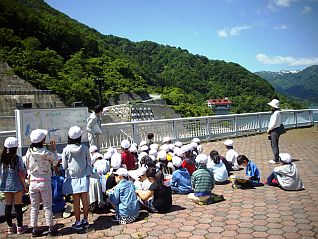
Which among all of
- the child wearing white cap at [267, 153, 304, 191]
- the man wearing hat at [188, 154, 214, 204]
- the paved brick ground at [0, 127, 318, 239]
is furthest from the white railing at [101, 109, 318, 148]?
the child wearing white cap at [267, 153, 304, 191]

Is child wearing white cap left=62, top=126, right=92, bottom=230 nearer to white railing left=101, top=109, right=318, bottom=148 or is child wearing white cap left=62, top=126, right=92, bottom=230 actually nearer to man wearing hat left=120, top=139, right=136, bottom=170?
man wearing hat left=120, top=139, right=136, bottom=170

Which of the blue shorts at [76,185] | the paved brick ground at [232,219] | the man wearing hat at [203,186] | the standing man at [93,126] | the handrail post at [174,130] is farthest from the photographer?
the handrail post at [174,130]

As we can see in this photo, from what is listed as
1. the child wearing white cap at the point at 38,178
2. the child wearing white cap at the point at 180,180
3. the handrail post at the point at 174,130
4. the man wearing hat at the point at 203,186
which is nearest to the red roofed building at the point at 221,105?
the handrail post at the point at 174,130

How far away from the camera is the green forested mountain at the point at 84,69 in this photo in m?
35.6

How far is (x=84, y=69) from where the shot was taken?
51.8 m

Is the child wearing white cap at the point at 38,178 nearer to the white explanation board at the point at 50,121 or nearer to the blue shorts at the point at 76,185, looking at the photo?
the blue shorts at the point at 76,185

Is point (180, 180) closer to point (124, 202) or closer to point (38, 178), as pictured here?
point (124, 202)

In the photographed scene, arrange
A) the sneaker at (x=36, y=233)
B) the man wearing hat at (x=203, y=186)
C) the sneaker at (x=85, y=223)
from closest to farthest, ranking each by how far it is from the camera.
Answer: the sneaker at (x=36, y=233)
the sneaker at (x=85, y=223)
the man wearing hat at (x=203, y=186)

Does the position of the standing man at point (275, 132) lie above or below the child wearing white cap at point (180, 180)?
above

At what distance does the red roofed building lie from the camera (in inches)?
3588

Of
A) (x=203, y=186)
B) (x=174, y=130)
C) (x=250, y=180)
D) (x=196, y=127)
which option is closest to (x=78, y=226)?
(x=203, y=186)

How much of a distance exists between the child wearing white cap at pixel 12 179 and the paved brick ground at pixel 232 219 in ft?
0.76

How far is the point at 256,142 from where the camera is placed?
13.3 m

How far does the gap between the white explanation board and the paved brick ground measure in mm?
2558
